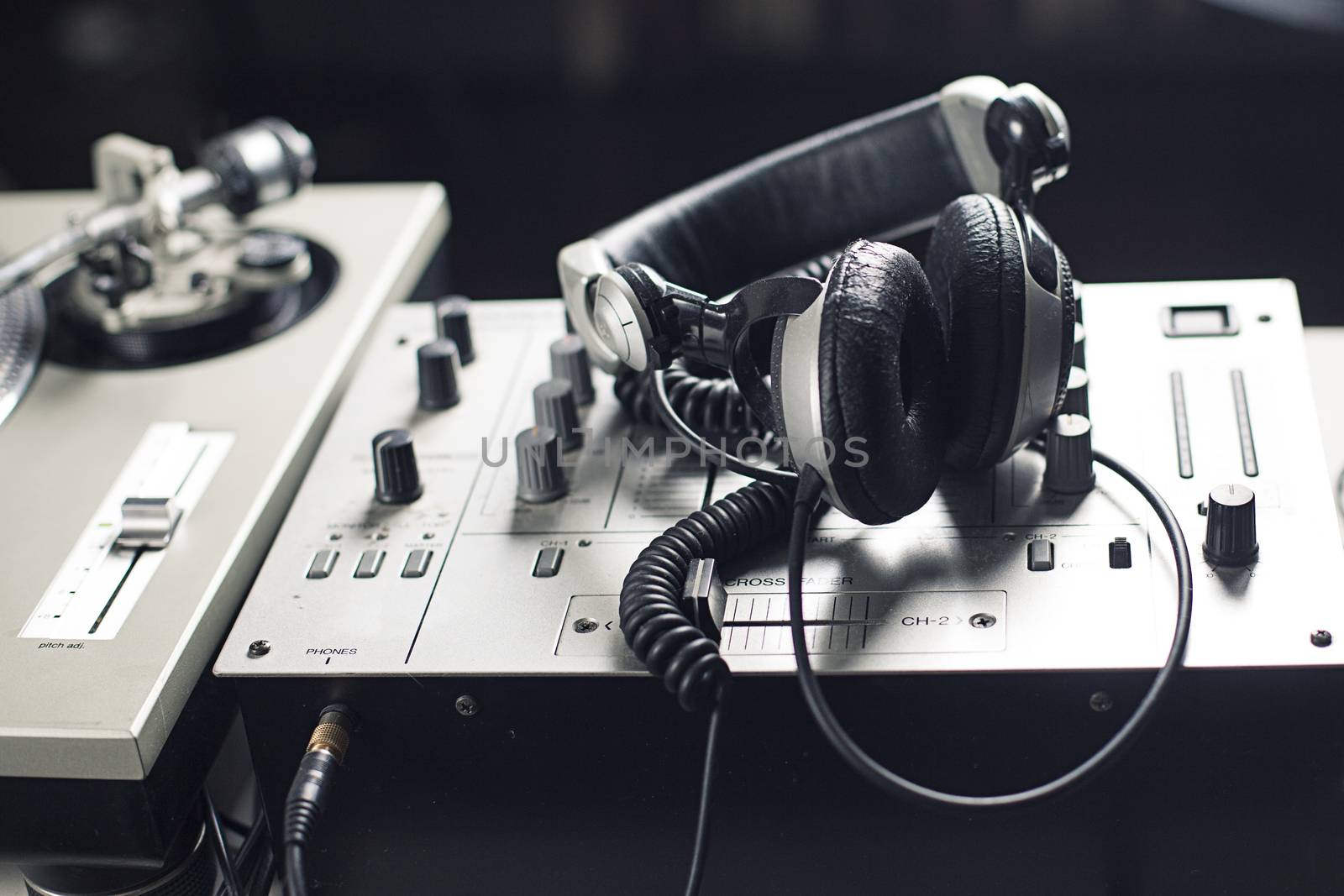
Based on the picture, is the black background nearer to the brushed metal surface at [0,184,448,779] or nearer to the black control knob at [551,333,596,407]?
the brushed metal surface at [0,184,448,779]

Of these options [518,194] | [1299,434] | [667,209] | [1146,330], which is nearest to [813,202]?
[667,209]

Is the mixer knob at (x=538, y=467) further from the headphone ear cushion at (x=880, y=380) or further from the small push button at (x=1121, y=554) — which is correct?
the small push button at (x=1121, y=554)

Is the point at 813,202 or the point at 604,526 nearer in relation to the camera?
the point at 604,526

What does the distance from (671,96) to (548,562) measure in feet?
2.61

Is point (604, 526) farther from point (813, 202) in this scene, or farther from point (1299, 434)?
point (1299, 434)

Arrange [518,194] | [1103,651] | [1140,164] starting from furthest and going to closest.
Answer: [518,194] < [1140,164] < [1103,651]

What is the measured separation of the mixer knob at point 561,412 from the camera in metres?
0.95

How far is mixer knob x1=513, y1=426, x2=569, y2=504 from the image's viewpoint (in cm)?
88

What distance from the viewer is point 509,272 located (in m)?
1.64

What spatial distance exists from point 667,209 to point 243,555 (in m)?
0.36

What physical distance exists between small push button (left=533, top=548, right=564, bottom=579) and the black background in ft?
2.53

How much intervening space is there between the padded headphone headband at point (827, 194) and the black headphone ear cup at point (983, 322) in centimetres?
20

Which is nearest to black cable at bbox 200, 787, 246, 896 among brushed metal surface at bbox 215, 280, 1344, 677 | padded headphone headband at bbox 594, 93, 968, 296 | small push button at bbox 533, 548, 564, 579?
brushed metal surface at bbox 215, 280, 1344, 677

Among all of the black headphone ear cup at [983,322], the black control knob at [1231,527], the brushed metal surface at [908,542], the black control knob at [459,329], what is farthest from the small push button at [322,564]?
the black control knob at [1231,527]
